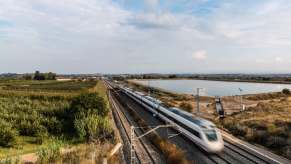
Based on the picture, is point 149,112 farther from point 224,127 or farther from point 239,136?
point 239,136

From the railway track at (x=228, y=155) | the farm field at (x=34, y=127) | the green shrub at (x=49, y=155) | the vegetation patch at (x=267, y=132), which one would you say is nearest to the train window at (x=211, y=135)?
the railway track at (x=228, y=155)

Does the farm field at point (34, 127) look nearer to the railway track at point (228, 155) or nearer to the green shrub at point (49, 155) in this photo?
the green shrub at point (49, 155)

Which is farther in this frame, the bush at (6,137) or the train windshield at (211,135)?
the bush at (6,137)

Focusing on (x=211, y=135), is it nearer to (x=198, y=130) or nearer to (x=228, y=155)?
(x=198, y=130)

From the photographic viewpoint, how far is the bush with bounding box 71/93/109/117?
128ft

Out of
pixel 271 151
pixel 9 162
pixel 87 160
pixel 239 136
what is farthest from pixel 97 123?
pixel 271 151

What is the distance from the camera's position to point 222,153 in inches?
955

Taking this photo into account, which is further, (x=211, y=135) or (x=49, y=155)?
(x=49, y=155)

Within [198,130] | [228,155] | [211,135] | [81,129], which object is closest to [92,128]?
[81,129]

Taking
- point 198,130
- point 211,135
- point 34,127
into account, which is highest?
point 198,130

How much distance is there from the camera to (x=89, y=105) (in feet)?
129

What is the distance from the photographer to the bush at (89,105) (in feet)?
128

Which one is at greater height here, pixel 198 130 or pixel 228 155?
pixel 198 130

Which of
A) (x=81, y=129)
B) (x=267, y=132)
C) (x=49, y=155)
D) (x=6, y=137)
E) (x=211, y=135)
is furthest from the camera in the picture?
(x=81, y=129)
